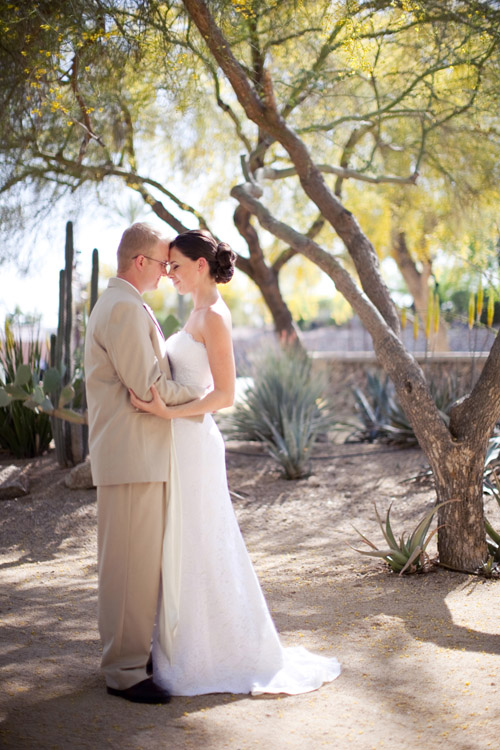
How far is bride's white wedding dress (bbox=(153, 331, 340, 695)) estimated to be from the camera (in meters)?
3.19

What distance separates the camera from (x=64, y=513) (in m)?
6.83

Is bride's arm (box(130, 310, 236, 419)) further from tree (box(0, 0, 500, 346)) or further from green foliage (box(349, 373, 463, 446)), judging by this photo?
green foliage (box(349, 373, 463, 446))

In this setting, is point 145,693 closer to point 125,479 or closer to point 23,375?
point 125,479

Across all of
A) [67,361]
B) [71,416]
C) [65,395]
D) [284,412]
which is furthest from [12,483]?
[284,412]

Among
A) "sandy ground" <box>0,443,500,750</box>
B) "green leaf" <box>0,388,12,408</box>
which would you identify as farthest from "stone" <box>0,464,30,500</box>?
"green leaf" <box>0,388,12,408</box>

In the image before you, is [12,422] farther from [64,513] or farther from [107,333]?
[107,333]

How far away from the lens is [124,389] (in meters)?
3.13

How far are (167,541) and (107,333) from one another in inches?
36.2

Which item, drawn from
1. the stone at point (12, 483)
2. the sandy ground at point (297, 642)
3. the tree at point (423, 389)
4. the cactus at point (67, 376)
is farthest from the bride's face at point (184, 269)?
the stone at point (12, 483)

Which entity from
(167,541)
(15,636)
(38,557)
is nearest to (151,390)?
(167,541)

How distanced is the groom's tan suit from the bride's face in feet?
1.17

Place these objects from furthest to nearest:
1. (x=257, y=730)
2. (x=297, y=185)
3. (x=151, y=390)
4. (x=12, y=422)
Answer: (x=297, y=185) < (x=12, y=422) < (x=151, y=390) < (x=257, y=730)

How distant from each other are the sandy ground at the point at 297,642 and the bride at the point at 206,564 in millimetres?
127

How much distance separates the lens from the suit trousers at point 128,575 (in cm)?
310
